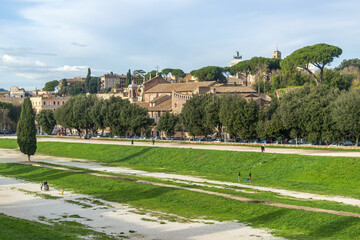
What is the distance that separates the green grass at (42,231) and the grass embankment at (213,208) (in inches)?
274

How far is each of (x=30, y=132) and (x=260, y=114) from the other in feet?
106

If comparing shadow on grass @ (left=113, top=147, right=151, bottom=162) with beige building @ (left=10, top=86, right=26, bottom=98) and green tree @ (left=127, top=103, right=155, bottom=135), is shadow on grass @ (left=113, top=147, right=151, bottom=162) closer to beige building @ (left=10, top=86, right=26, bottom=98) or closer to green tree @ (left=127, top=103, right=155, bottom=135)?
green tree @ (left=127, top=103, right=155, bottom=135)

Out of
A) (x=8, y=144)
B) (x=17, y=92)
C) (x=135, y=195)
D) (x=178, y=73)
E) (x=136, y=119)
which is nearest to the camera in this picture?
(x=135, y=195)

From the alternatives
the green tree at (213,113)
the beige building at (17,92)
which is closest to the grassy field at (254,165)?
the green tree at (213,113)

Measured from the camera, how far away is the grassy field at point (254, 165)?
40219mm

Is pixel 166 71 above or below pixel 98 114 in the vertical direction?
above

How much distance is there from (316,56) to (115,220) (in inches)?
2744

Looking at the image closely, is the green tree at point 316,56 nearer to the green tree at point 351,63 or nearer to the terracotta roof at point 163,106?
the terracotta roof at point 163,106

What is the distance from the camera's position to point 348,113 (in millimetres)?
54406

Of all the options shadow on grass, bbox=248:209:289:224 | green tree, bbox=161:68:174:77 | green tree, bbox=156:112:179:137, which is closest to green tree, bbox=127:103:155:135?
green tree, bbox=156:112:179:137

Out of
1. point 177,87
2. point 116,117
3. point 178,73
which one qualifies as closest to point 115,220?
point 116,117

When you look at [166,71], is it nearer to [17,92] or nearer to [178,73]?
[178,73]

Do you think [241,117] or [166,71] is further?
[166,71]

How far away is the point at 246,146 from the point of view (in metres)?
63.6
